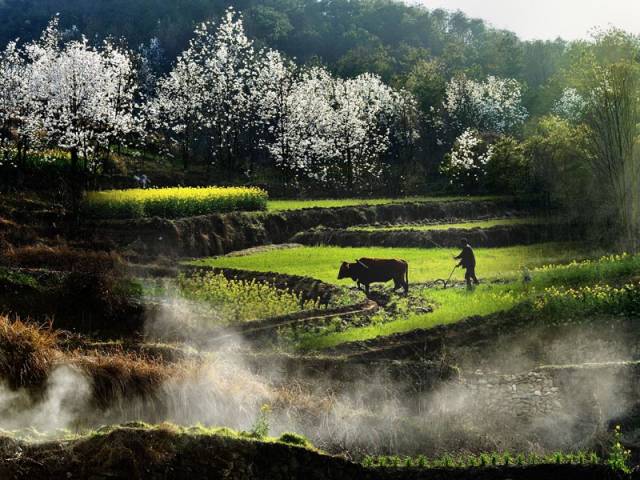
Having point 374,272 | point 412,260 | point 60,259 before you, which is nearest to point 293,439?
point 374,272

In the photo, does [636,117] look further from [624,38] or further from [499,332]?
[499,332]

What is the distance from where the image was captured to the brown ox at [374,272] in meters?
14.6

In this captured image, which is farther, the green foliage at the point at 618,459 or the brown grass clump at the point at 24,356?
the green foliage at the point at 618,459

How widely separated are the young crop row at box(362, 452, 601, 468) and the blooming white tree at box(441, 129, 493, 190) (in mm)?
10720

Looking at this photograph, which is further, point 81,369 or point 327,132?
point 327,132

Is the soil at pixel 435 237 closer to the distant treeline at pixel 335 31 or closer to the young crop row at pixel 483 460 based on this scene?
the young crop row at pixel 483 460

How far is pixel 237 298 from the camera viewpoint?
1404 centimetres

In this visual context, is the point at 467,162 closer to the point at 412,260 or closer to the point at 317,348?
the point at 412,260

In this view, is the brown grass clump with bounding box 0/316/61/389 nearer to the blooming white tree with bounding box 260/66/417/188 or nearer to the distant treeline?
the blooming white tree with bounding box 260/66/417/188

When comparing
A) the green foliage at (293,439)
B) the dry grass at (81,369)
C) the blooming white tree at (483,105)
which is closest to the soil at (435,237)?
the dry grass at (81,369)

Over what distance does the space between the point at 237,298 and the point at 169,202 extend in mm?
3622

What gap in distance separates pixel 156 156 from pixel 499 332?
10.2m

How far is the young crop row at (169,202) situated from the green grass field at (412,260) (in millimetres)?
1566

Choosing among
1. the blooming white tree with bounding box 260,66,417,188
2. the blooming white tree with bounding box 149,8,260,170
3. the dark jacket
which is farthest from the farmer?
the blooming white tree with bounding box 149,8,260,170
